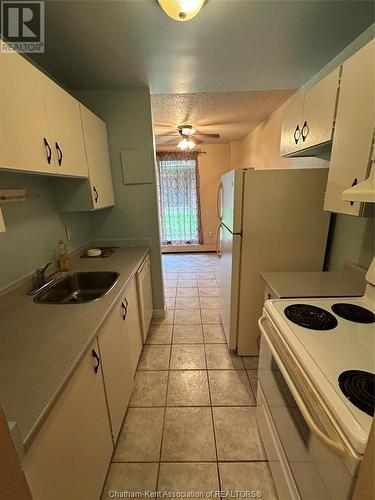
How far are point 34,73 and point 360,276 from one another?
2.20 m

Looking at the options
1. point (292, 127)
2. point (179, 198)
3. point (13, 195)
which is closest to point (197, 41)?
point (292, 127)

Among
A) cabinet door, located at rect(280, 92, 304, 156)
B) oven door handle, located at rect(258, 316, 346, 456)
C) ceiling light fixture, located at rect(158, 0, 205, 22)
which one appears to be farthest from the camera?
cabinet door, located at rect(280, 92, 304, 156)

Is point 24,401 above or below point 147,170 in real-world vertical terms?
below

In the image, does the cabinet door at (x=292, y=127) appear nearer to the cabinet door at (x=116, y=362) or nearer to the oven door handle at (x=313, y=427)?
the oven door handle at (x=313, y=427)

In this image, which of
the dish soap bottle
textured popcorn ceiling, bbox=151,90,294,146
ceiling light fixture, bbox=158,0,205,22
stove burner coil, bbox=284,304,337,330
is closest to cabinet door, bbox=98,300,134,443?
the dish soap bottle

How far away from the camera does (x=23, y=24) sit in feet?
4.16

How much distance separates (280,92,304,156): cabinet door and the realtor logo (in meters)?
1.62

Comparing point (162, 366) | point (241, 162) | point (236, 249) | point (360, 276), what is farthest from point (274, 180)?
point (241, 162)

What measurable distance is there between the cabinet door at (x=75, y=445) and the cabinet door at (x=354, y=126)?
147 cm

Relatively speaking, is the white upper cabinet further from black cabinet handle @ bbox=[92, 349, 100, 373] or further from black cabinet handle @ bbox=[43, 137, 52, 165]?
black cabinet handle @ bbox=[92, 349, 100, 373]

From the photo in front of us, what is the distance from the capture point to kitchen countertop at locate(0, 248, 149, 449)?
69 centimetres

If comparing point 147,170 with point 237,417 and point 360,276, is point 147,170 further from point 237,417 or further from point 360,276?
point 237,417

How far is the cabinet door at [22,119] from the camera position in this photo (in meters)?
0.96

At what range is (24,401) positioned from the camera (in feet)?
2.29
